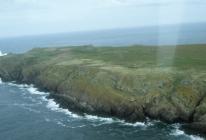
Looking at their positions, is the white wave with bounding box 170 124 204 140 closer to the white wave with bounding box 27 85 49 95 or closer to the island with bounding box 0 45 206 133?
the island with bounding box 0 45 206 133

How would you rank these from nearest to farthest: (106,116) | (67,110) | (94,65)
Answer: (106,116) → (67,110) → (94,65)

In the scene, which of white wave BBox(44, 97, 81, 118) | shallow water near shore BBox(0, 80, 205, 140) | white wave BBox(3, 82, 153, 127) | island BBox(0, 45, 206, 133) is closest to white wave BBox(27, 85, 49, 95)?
white wave BBox(3, 82, 153, 127)

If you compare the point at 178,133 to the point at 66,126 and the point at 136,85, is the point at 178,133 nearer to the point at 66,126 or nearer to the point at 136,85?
the point at 136,85

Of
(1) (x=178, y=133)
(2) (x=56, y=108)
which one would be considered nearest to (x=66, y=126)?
(2) (x=56, y=108)

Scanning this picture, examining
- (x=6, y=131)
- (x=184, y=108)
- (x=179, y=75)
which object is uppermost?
(x=179, y=75)

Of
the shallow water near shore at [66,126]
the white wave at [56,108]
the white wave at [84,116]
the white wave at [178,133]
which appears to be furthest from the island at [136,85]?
the shallow water near shore at [66,126]

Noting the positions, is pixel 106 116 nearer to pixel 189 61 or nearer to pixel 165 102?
pixel 165 102

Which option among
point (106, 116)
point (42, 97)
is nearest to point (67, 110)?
point (106, 116)

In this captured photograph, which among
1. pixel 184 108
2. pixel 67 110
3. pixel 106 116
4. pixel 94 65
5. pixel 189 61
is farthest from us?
pixel 94 65

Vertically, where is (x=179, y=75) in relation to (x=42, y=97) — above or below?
above
